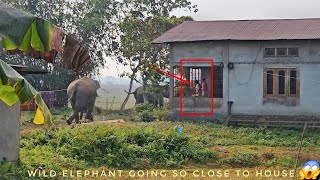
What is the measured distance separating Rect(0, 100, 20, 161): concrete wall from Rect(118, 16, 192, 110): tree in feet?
61.0

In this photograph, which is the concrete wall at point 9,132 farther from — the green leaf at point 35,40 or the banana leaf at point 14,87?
the green leaf at point 35,40

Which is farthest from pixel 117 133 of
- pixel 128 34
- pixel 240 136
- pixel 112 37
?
pixel 112 37

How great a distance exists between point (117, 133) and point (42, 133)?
6.53 ft

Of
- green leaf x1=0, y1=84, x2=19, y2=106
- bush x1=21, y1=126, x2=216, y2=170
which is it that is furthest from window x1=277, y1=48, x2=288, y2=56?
green leaf x1=0, y1=84, x2=19, y2=106

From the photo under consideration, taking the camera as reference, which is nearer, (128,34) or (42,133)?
(42,133)

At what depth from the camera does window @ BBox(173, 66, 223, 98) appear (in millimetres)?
22172

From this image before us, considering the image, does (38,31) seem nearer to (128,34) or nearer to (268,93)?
(268,93)

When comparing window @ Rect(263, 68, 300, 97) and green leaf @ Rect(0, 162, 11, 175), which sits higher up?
window @ Rect(263, 68, 300, 97)

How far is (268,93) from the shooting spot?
21141 millimetres

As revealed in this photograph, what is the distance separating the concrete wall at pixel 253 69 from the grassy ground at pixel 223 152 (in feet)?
5.29

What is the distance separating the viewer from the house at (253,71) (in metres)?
20.6

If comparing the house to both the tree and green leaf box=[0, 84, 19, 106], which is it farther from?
green leaf box=[0, 84, 19, 106]

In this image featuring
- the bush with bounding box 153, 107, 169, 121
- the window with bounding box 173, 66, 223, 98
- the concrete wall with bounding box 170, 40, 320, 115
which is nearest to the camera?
Answer: the concrete wall with bounding box 170, 40, 320, 115

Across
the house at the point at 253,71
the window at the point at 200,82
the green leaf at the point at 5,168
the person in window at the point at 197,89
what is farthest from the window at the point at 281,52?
the green leaf at the point at 5,168
